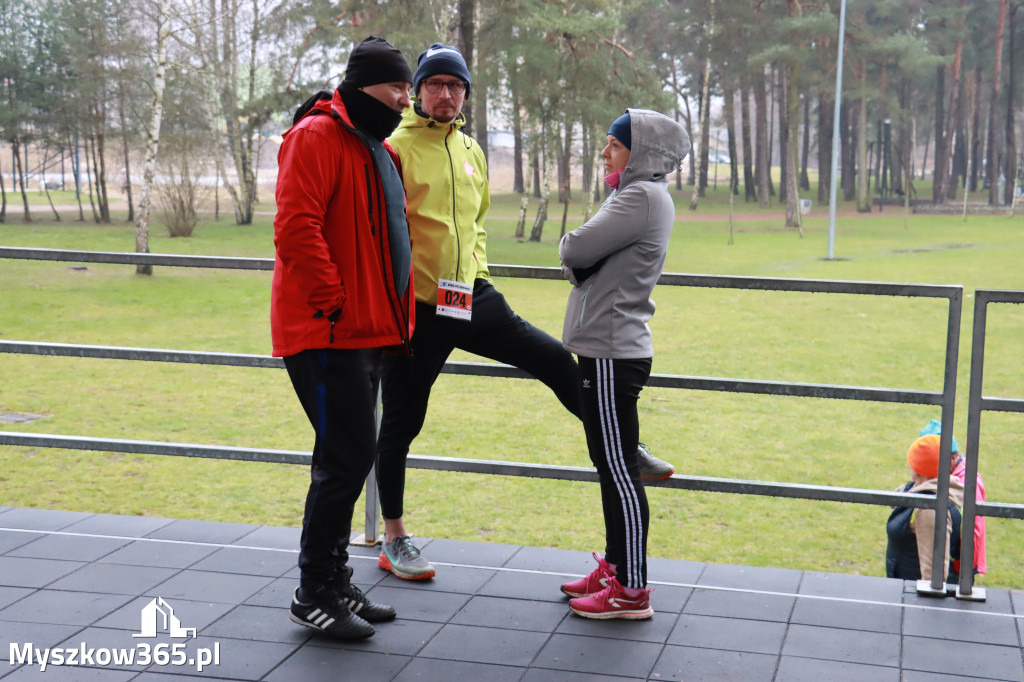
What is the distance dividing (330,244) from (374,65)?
0.51 m

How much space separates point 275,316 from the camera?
291 centimetres

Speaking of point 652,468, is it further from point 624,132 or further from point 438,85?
Answer: point 438,85

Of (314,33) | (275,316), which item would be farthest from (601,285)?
(314,33)

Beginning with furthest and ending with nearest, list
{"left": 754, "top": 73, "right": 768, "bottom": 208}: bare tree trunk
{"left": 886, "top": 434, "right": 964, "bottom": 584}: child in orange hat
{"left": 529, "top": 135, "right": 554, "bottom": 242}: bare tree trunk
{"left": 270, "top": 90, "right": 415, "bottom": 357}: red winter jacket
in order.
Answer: {"left": 754, "top": 73, "right": 768, "bottom": 208}: bare tree trunk
{"left": 529, "top": 135, "right": 554, "bottom": 242}: bare tree trunk
{"left": 886, "top": 434, "right": 964, "bottom": 584}: child in orange hat
{"left": 270, "top": 90, "right": 415, "bottom": 357}: red winter jacket

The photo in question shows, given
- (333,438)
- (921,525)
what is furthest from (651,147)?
(921,525)

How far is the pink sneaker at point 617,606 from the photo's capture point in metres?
3.18

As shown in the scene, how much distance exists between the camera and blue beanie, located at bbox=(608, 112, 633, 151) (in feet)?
9.98

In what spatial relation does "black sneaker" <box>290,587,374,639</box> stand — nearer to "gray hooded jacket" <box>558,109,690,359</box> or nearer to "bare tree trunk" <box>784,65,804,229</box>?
"gray hooded jacket" <box>558,109,690,359</box>

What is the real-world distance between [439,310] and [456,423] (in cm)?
789

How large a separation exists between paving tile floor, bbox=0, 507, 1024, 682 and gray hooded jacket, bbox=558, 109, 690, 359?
86 cm

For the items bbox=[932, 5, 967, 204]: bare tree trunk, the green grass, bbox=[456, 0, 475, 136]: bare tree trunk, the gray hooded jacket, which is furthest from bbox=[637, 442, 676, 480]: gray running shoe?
bbox=[932, 5, 967, 204]: bare tree trunk

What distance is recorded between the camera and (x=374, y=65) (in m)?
2.89

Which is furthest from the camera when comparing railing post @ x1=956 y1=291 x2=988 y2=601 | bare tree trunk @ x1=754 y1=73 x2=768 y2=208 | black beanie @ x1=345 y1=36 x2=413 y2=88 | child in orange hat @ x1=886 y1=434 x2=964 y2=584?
bare tree trunk @ x1=754 y1=73 x2=768 y2=208

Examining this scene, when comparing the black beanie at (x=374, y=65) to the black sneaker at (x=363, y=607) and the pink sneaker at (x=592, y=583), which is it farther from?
the pink sneaker at (x=592, y=583)
